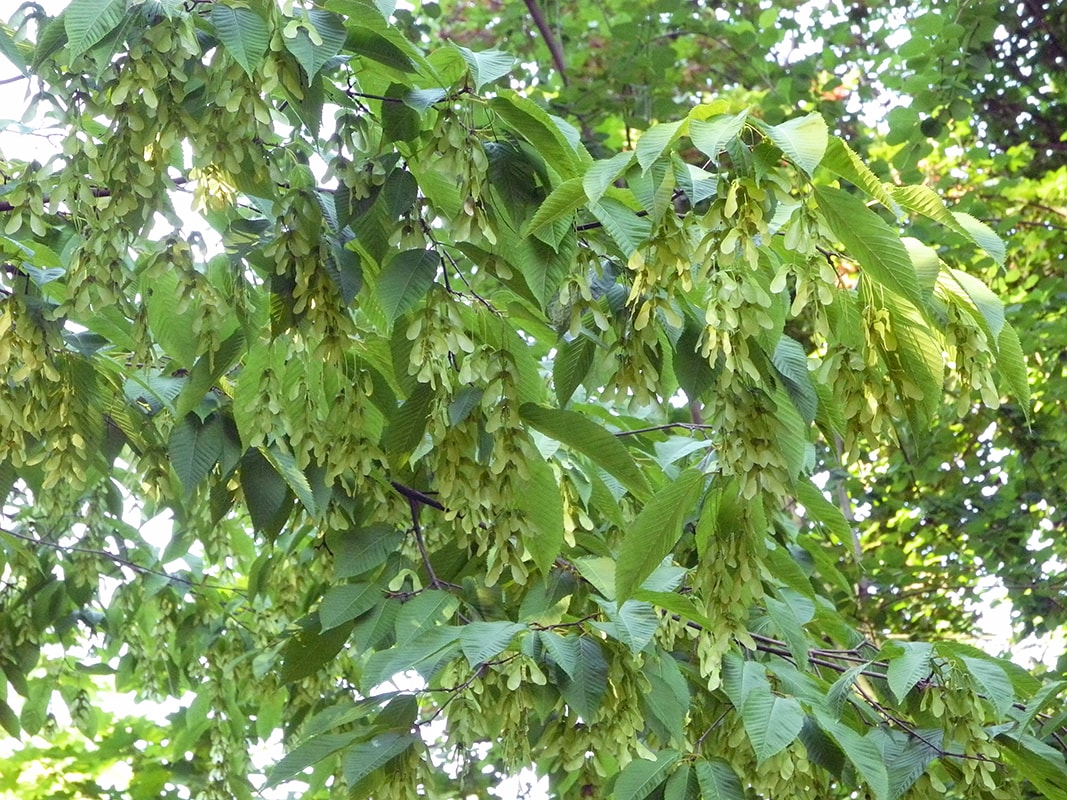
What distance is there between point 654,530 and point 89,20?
781 millimetres

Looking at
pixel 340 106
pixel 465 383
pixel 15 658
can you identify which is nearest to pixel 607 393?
pixel 465 383

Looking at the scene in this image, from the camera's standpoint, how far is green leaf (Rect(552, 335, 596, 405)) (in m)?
1.41

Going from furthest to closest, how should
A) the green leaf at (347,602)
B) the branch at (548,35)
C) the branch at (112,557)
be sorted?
1. the branch at (548,35)
2. the branch at (112,557)
3. the green leaf at (347,602)

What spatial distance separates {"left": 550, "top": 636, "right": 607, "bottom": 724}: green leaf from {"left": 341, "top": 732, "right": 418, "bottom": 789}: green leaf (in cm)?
22

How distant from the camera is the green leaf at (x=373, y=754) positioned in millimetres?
1505

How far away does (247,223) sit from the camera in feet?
4.92

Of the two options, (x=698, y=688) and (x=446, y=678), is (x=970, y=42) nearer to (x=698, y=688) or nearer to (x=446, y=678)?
(x=698, y=688)

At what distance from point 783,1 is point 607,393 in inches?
161

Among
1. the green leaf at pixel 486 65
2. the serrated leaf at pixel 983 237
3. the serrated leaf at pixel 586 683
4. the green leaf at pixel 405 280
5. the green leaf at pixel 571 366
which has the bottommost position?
the serrated leaf at pixel 586 683

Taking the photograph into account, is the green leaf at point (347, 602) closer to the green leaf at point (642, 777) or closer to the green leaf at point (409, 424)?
the green leaf at point (409, 424)

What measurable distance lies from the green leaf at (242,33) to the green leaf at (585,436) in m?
0.50

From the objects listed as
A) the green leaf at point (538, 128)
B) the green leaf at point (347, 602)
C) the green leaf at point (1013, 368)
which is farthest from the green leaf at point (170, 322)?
the green leaf at point (1013, 368)

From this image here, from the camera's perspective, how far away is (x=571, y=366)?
1411 millimetres

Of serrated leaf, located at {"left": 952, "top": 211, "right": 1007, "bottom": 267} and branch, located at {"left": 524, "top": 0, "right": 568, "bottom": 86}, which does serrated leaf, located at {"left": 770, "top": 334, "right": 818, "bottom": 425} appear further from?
branch, located at {"left": 524, "top": 0, "right": 568, "bottom": 86}
